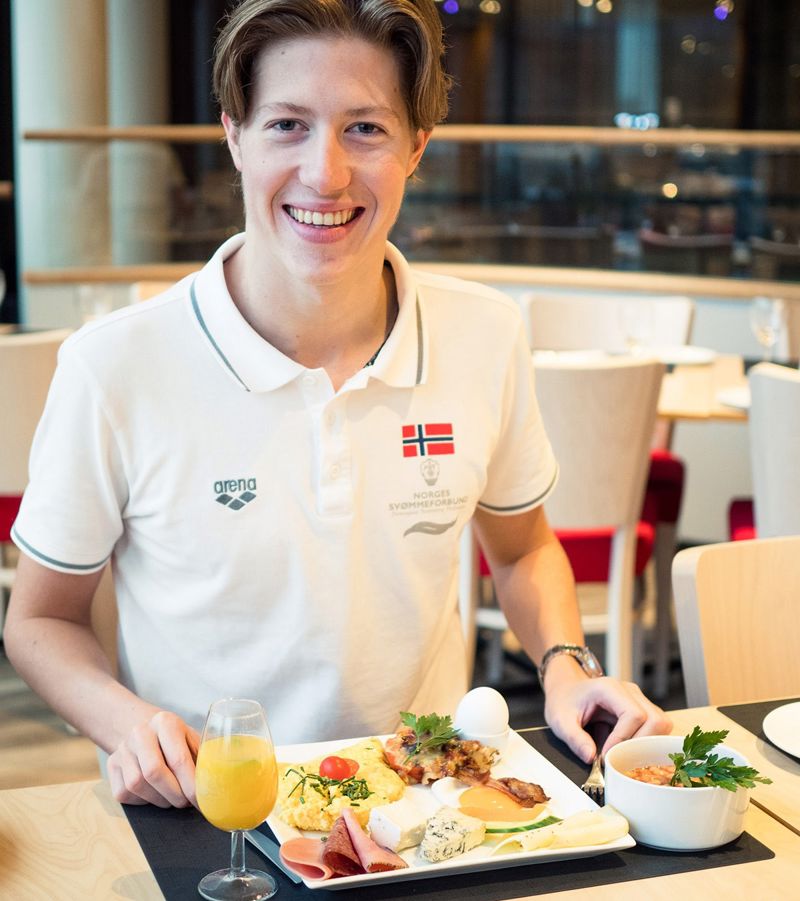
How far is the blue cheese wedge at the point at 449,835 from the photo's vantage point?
111 cm

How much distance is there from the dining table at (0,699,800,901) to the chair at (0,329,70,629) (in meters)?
1.98

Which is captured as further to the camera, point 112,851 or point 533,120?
point 533,120

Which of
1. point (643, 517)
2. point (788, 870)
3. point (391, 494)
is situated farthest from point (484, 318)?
point (643, 517)

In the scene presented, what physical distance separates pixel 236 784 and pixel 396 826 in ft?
0.48

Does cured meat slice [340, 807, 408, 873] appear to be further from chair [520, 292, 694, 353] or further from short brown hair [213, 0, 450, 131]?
chair [520, 292, 694, 353]

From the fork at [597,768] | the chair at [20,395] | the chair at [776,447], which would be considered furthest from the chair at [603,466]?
the fork at [597,768]

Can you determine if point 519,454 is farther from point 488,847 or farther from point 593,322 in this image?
point 593,322

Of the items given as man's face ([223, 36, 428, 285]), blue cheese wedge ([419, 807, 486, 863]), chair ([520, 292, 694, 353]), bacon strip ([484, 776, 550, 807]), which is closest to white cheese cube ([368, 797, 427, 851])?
blue cheese wedge ([419, 807, 486, 863])

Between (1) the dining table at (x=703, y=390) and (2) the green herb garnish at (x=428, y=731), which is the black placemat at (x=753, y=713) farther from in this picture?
(1) the dining table at (x=703, y=390)

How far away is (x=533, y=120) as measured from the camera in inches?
267

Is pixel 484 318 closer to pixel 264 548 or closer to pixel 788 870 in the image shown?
pixel 264 548

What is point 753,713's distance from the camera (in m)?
1.48

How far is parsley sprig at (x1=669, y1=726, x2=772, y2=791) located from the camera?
1156 millimetres

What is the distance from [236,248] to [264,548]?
0.39m
